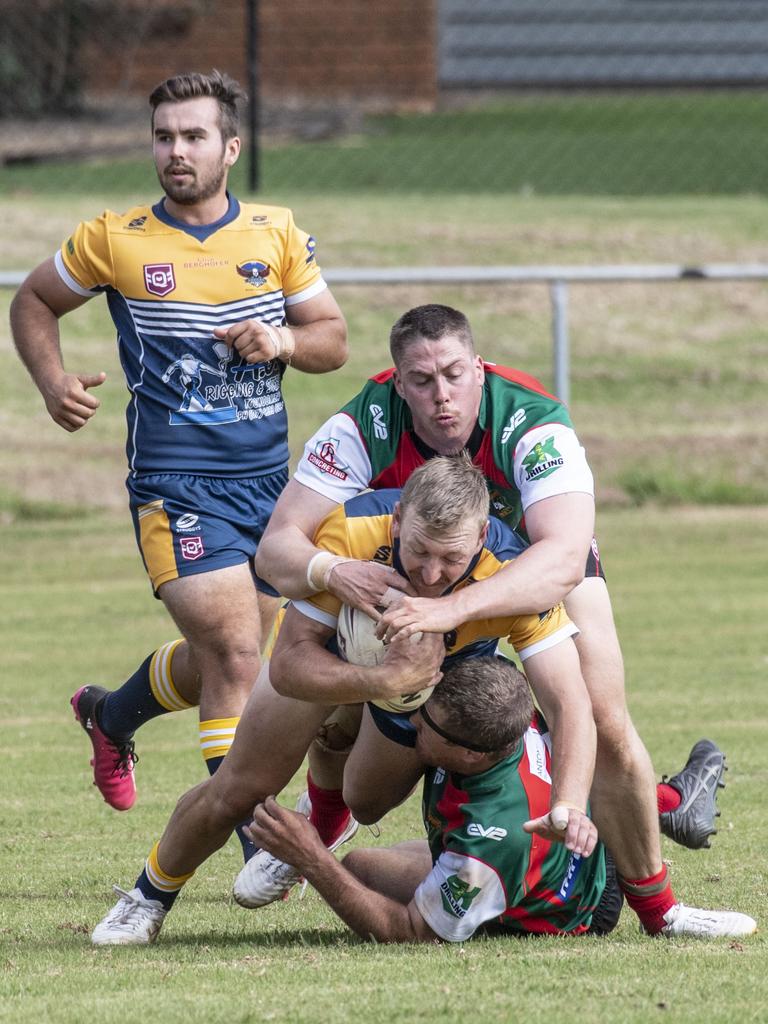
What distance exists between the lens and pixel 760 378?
1551cm

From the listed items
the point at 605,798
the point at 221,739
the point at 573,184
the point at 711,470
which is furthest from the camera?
the point at 573,184

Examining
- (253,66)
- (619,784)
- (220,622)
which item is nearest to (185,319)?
(220,622)

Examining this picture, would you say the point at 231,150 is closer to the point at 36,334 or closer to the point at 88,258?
the point at 88,258

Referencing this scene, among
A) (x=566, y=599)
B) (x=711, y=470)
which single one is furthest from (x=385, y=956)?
(x=711, y=470)

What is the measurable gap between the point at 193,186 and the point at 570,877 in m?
2.57

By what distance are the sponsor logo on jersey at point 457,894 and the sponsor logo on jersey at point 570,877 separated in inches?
10.9

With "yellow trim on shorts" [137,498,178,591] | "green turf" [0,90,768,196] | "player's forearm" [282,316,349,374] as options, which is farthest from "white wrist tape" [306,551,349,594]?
"green turf" [0,90,768,196]

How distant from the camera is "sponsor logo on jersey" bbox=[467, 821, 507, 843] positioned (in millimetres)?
4797

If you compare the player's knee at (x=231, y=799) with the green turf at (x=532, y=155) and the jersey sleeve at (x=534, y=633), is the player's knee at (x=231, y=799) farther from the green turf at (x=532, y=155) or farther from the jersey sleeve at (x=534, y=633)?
the green turf at (x=532, y=155)

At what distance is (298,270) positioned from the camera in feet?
20.6

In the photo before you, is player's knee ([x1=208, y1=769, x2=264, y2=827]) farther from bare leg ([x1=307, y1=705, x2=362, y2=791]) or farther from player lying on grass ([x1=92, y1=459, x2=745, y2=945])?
bare leg ([x1=307, y1=705, x2=362, y2=791])

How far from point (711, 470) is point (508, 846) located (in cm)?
947

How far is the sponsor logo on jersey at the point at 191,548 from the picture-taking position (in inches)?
233

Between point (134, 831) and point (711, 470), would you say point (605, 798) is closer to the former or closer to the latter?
point (134, 831)
